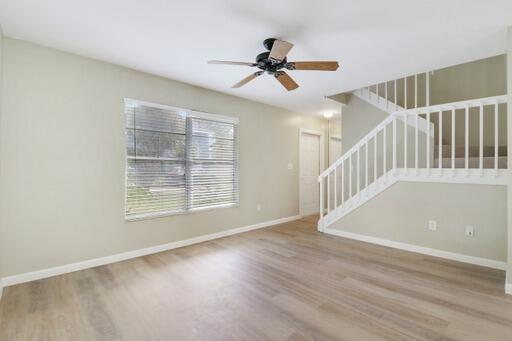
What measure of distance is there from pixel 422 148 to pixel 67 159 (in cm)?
498

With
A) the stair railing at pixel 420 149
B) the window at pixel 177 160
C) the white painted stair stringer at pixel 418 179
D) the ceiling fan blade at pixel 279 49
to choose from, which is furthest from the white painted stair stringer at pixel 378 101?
the ceiling fan blade at pixel 279 49

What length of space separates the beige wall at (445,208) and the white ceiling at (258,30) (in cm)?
164

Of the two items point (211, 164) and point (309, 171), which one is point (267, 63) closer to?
point (211, 164)

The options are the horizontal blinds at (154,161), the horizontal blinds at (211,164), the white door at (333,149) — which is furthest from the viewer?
the white door at (333,149)

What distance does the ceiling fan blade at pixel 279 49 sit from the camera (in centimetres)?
202

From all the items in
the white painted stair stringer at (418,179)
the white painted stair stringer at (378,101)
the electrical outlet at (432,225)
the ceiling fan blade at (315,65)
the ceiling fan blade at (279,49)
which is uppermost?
the white painted stair stringer at (378,101)

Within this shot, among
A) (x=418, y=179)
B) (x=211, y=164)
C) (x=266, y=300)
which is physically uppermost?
(x=211, y=164)

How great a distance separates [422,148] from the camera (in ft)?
12.9

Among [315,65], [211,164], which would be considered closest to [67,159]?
[211,164]

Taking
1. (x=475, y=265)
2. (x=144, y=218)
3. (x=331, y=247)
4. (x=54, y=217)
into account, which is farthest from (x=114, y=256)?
(x=475, y=265)

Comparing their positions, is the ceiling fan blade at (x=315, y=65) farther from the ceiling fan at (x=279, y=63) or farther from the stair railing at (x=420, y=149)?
the stair railing at (x=420, y=149)

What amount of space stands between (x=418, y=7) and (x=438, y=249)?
117 inches

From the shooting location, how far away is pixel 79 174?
283 cm

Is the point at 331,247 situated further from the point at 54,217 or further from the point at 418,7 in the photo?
the point at 54,217
